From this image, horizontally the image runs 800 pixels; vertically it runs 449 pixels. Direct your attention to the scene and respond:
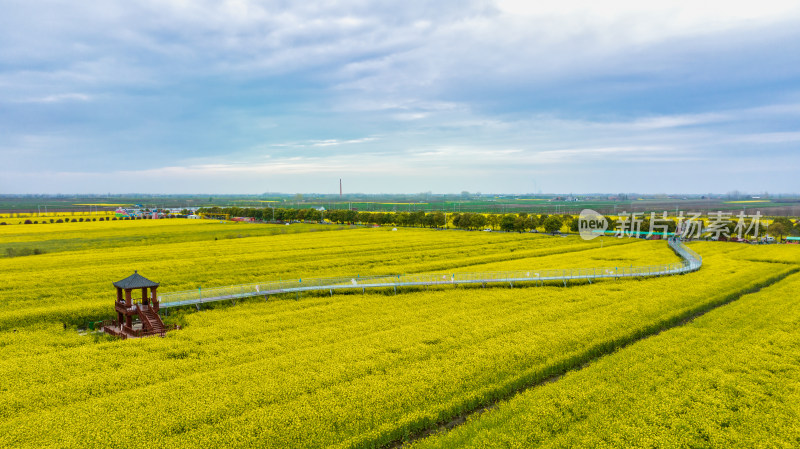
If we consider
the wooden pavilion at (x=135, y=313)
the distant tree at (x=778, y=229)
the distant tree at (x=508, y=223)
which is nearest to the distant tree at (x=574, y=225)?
the distant tree at (x=508, y=223)

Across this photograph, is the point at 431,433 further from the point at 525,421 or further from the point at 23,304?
the point at 23,304

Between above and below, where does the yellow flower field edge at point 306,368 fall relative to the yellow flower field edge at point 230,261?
below

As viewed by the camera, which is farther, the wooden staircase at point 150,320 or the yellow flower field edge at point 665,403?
the wooden staircase at point 150,320

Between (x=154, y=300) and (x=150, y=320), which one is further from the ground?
(x=154, y=300)

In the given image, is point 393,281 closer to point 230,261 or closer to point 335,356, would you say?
point 335,356

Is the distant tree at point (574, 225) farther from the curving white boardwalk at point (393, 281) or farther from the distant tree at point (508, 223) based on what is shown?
the curving white boardwalk at point (393, 281)

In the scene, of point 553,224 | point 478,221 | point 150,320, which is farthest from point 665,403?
point 478,221

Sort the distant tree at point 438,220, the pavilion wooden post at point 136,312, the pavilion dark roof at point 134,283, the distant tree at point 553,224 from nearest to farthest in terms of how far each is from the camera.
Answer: the pavilion wooden post at point 136,312 < the pavilion dark roof at point 134,283 < the distant tree at point 553,224 < the distant tree at point 438,220

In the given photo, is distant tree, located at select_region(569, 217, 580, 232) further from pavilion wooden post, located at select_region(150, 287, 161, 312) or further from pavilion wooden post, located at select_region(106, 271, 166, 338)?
pavilion wooden post, located at select_region(106, 271, 166, 338)
